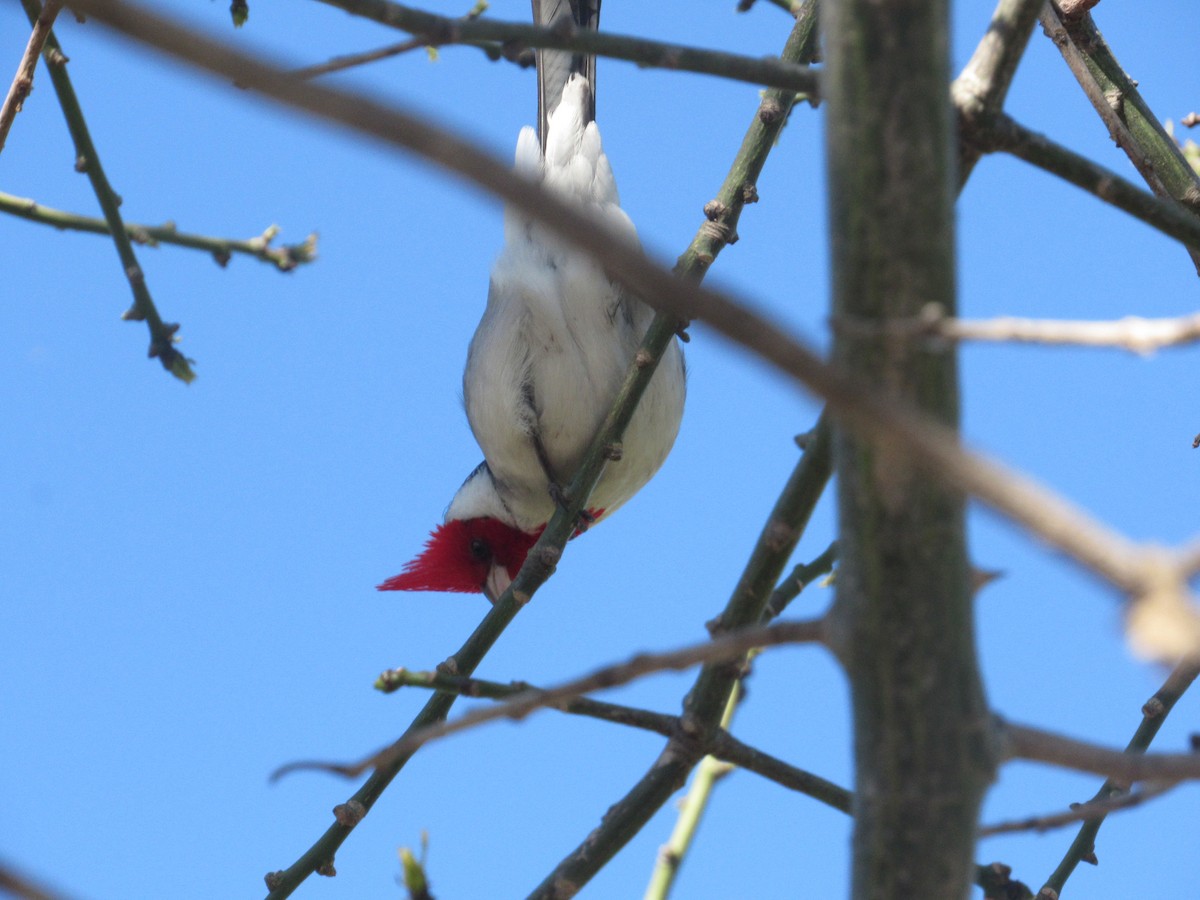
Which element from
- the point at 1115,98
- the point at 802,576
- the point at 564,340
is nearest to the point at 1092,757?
the point at 802,576

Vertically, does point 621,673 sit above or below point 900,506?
below

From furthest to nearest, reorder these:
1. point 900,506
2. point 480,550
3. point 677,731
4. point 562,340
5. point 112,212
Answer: point 480,550 → point 562,340 → point 112,212 → point 677,731 → point 900,506

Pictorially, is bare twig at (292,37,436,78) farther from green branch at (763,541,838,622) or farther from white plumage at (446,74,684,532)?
white plumage at (446,74,684,532)

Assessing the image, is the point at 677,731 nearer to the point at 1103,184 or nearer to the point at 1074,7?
the point at 1103,184

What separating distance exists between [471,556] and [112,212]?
250cm

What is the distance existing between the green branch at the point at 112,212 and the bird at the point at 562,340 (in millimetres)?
1476

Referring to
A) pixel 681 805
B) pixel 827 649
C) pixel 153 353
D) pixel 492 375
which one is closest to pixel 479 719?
pixel 827 649

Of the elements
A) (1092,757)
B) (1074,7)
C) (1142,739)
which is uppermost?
(1074,7)

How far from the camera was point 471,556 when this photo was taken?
527cm

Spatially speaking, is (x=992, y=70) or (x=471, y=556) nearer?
(x=992, y=70)

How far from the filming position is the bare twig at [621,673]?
1.22 metres

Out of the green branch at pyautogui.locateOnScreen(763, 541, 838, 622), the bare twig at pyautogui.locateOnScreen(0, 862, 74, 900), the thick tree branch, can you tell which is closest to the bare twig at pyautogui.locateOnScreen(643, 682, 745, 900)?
the green branch at pyautogui.locateOnScreen(763, 541, 838, 622)

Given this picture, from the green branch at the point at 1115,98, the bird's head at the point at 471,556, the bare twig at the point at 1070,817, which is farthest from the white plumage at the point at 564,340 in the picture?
the bare twig at the point at 1070,817

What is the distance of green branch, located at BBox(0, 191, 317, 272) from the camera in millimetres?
3234
